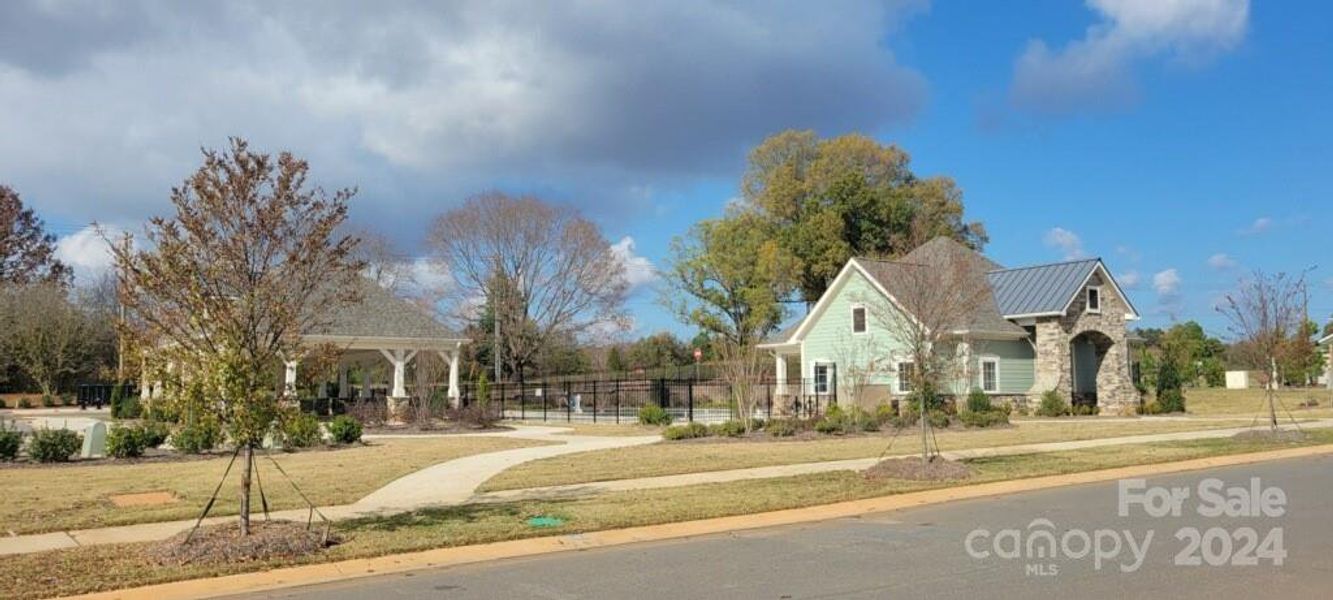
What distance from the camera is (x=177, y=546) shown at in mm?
9484

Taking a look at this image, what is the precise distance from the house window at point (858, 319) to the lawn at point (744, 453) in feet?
38.0

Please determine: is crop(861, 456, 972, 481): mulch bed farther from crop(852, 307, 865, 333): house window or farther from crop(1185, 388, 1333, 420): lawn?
crop(852, 307, 865, 333): house window

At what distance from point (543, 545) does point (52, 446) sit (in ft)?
41.8

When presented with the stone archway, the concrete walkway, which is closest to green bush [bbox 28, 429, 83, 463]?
the concrete walkway

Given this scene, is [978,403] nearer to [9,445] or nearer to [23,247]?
[9,445]

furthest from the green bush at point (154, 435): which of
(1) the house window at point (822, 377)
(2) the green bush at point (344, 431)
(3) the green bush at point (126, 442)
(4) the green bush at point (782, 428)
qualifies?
(1) the house window at point (822, 377)

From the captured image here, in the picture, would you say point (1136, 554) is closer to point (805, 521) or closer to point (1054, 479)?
point (805, 521)

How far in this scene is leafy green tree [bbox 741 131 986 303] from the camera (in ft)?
177

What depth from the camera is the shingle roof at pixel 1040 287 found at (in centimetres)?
3859

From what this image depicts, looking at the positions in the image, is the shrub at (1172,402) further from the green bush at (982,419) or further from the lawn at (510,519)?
the lawn at (510,519)

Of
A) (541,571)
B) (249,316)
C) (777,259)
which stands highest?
(777,259)

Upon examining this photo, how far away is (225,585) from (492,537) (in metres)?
2.73

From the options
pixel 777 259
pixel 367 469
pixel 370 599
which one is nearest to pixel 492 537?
pixel 370 599

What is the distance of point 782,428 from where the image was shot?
81.5 ft
